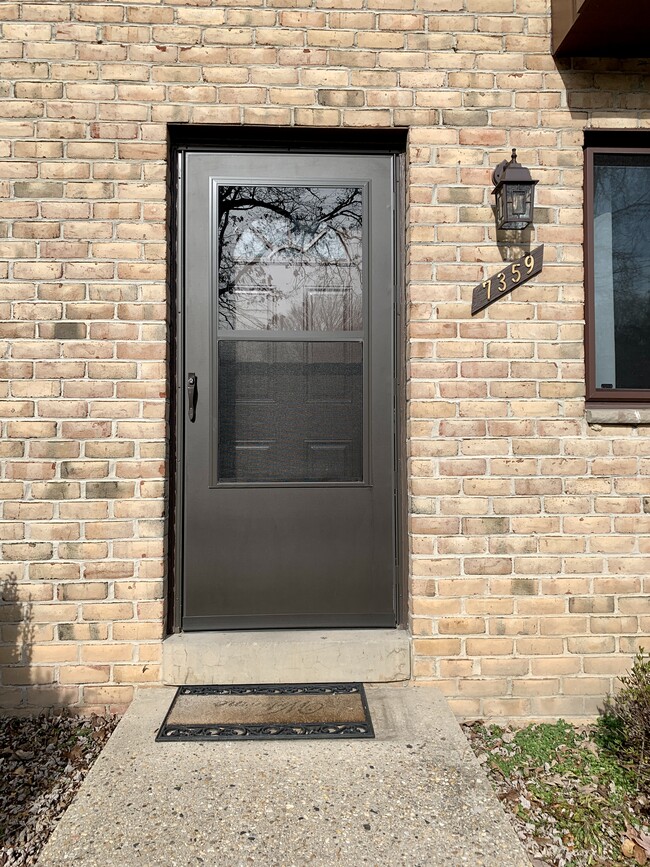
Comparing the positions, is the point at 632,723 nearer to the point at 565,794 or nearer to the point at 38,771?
the point at 565,794

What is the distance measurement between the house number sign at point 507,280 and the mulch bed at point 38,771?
256cm

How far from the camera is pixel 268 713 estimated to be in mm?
2453

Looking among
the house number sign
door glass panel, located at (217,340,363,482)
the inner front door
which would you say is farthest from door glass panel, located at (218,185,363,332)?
the house number sign

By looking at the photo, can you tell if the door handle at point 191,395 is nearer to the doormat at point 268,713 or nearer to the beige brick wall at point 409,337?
the beige brick wall at point 409,337

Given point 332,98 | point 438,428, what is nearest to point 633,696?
point 438,428

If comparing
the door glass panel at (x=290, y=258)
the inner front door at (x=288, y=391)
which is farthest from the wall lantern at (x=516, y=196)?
the door glass panel at (x=290, y=258)

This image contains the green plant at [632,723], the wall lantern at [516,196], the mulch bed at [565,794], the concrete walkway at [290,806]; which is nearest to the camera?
the concrete walkway at [290,806]

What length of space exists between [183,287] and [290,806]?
2.23m

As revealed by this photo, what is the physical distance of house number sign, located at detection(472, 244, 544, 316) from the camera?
2740 mm

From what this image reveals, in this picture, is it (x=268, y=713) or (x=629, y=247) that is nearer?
(x=268, y=713)

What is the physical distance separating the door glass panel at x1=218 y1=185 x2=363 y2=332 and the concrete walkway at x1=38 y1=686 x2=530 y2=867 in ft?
6.07

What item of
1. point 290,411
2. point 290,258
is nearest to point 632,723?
point 290,411

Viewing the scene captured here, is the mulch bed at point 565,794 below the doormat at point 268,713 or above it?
below

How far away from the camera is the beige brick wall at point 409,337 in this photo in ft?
8.77
